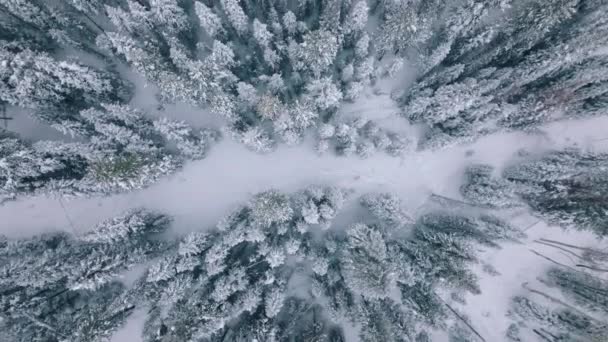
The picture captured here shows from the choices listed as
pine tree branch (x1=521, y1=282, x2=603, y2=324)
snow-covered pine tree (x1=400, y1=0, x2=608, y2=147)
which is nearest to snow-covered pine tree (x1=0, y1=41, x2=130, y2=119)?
snow-covered pine tree (x1=400, y1=0, x2=608, y2=147)

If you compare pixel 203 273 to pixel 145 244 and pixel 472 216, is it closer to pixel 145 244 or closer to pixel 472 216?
pixel 145 244

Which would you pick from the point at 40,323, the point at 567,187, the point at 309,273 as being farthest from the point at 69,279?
the point at 567,187

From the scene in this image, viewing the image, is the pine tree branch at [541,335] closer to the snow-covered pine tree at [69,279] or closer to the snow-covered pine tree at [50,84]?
the snow-covered pine tree at [69,279]

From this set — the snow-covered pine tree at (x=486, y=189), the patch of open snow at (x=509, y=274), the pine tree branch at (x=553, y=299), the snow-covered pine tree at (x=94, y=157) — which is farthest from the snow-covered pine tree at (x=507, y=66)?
the snow-covered pine tree at (x=94, y=157)

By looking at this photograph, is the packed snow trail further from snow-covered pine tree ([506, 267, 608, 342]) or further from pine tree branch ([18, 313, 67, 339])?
snow-covered pine tree ([506, 267, 608, 342])

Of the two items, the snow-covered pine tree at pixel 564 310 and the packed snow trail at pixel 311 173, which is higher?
the packed snow trail at pixel 311 173

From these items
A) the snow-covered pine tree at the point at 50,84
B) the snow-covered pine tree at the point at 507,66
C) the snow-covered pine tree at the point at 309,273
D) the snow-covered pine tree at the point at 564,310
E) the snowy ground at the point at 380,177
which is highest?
the snow-covered pine tree at the point at 50,84
